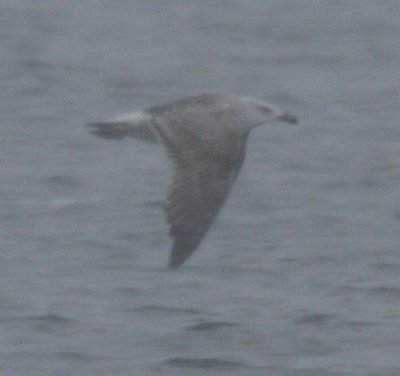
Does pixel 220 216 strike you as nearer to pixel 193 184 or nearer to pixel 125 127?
pixel 125 127

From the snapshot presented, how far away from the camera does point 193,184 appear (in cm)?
1220

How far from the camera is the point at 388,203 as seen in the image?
16.6 metres

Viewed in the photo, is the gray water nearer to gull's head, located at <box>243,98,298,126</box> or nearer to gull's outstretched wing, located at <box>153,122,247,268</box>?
gull's outstretched wing, located at <box>153,122,247,268</box>

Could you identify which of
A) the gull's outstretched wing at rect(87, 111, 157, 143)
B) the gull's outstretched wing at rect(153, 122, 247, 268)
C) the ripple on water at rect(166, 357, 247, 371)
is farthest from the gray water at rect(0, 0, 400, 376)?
the gull's outstretched wing at rect(87, 111, 157, 143)

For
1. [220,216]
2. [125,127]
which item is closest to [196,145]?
[125,127]

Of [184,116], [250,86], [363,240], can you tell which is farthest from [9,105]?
[184,116]

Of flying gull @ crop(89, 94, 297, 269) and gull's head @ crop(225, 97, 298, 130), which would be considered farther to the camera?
gull's head @ crop(225, 97, 298, 130)

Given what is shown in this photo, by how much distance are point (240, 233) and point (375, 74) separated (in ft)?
24.4

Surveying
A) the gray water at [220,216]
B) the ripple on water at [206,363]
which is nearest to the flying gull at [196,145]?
the ripple on water at [206,363]

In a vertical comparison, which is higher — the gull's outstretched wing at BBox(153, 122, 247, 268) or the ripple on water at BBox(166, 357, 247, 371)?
the gull's outstretched wing at BBox(153, 122, 247, 268)

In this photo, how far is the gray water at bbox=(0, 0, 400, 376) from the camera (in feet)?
42.0

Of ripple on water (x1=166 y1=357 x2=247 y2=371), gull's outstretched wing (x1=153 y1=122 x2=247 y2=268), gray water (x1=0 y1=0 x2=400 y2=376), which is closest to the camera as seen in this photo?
gull's outstretched wing (x1=153 y1=122 x2=247 y2=268)

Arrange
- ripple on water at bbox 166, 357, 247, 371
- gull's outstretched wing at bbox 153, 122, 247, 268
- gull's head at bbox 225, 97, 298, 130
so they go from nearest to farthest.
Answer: gull's outstretched wing at bbox 153, 122, 247, 268 < ripple on water at bbox 166, 357, 247, 371 < gull's head at bbox 225, 97, 298, 130

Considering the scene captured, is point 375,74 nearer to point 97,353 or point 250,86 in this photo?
point 250,86
